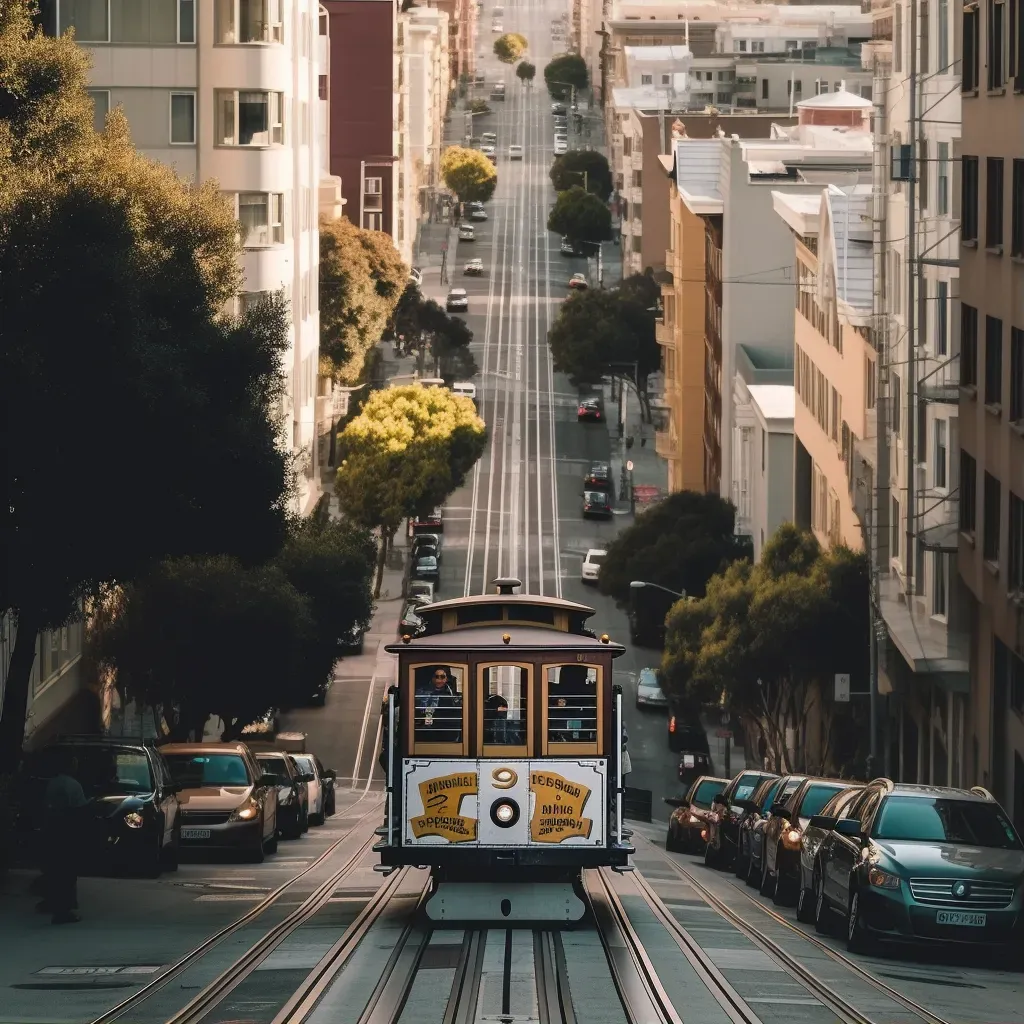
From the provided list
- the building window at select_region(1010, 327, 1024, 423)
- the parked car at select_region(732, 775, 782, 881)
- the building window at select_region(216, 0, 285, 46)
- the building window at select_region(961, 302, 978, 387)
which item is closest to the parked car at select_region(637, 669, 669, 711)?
the building window at select_region(216, 0, 285, 46)

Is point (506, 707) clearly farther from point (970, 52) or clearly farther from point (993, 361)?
point (970, 52)

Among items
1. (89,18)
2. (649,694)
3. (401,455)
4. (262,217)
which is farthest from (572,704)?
(401,455)

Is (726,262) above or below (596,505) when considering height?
above

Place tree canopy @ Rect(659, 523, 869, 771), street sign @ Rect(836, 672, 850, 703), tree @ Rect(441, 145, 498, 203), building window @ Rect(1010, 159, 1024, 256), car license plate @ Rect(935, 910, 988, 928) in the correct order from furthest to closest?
tree @ Rect(441, 145, 498, 203) < tree canopy @ Rect(659, 523, 869, 771) < street sign @ Rect(836, 672, 850, 703) < building window @ Rect(1010, 159, 1024, 256) < car license plate @ Rect(935, 910, 988, 928)

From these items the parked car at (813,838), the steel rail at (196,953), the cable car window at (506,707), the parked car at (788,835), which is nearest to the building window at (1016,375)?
the parked car at (788,835)

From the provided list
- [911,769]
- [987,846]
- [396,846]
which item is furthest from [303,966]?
[911,769]

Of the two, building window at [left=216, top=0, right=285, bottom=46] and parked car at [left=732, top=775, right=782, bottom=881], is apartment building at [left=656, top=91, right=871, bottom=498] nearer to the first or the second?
building window at [left=216, top=0, right=285, bottom=46]
